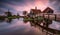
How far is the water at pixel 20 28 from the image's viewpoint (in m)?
2.38

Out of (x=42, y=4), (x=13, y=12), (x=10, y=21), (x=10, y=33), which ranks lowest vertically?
(x=10, y=33)

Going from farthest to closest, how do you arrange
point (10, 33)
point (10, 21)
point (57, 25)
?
point (10, 21)
point (57, 25)
point (10, 33)

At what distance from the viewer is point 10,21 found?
2.95 m

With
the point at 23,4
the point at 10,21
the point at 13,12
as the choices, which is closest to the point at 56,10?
the point at 23,4

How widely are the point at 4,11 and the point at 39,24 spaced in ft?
2.71

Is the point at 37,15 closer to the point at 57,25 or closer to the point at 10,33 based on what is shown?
the point at 57,25

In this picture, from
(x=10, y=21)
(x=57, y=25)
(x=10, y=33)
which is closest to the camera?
(x=10, y=33)

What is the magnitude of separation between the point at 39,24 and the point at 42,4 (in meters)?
0.45

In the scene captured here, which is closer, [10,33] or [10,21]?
[10,33]

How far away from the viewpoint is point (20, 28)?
2596 mm

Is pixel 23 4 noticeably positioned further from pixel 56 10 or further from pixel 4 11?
pixel 56 10

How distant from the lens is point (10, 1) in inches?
103

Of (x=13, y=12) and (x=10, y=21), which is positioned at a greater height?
(x=13, y=12)

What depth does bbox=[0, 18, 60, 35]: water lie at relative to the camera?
2.38m
